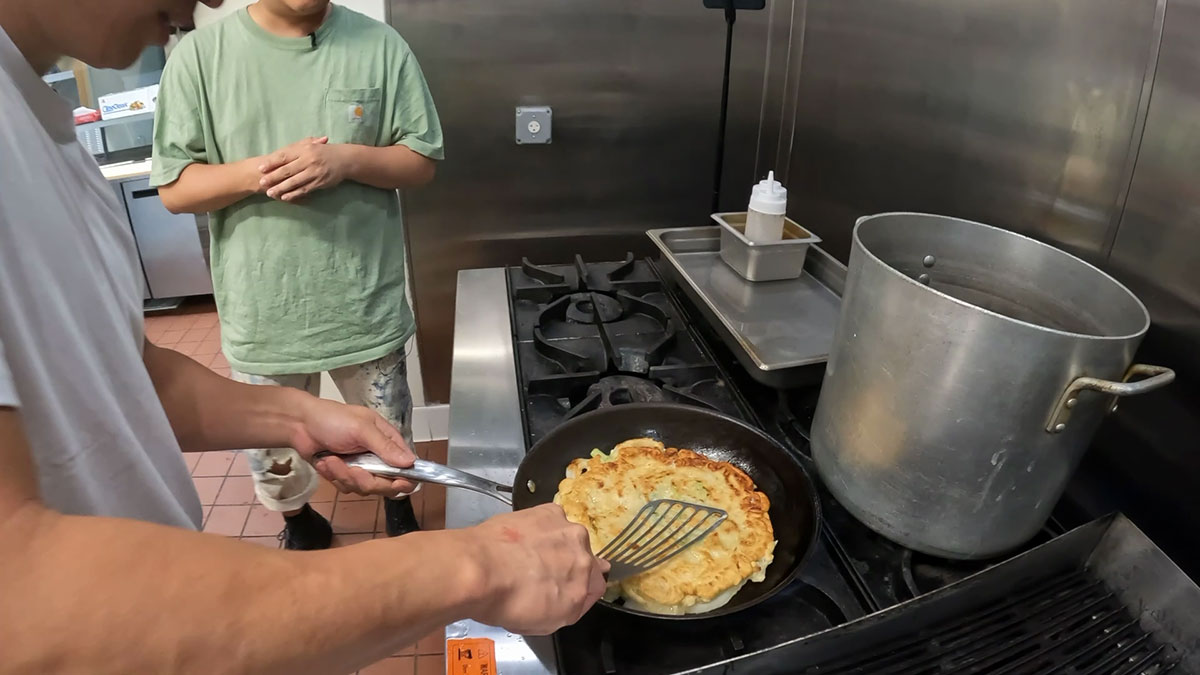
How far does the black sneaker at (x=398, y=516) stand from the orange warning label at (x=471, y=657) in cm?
117

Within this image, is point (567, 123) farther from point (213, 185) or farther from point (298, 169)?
point (213, 185)

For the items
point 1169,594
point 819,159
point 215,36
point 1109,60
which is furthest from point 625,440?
point 215,36

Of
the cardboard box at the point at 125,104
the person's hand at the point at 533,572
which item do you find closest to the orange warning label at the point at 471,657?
the person's hand at the point at 533,572

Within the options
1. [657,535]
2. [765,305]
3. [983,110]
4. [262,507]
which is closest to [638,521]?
[657,535]

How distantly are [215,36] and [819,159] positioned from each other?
1.22m

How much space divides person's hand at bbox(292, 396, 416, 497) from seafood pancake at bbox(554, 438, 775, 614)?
0.66 feet

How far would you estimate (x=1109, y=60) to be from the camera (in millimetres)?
783

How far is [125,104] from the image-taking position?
8.87ft

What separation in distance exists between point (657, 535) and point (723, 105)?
4.02 feet

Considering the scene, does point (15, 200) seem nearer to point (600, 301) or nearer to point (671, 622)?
point (671, 622)

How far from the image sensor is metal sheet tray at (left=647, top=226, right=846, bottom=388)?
97cm

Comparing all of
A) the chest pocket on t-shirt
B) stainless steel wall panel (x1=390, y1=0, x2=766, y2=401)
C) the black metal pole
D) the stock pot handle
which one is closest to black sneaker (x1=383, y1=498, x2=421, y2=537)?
stainless steel wall panel (x1=390, y1=0, x2=766, y2=401)

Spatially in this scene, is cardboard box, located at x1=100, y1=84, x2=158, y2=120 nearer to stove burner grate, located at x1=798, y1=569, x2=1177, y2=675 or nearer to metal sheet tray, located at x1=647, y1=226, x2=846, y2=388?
metal sheet tray, located at x1=647, y1=226, x2=846, y2=388

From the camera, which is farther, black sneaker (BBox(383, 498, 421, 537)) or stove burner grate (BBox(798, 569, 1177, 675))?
black sneaker (BBox(383, 498, 421, 537))
